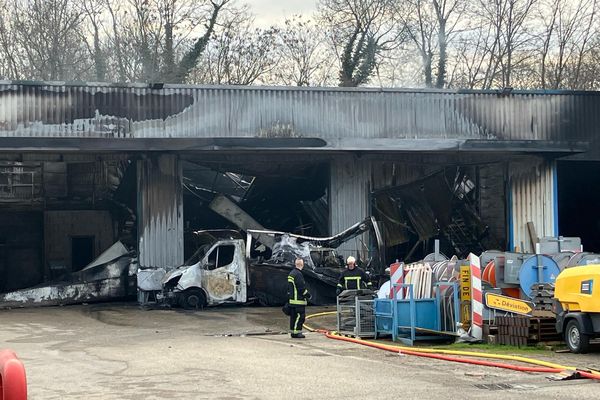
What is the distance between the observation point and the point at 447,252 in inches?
1210

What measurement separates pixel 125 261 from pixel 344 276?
9602 millimetres

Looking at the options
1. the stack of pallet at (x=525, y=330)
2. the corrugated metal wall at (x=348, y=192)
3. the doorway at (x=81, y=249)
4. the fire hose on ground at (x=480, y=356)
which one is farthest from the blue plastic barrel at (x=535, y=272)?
the doorway at (x=81, y=249)

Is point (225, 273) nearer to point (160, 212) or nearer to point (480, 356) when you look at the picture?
point (160, 212)

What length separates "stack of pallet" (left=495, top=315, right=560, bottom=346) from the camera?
14352mm

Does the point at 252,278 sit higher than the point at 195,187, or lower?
lower

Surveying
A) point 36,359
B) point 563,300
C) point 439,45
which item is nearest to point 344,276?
point 563,300

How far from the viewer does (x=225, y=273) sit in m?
24.1

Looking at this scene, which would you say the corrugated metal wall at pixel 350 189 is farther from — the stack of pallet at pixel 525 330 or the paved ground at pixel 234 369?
the stack of pallet at pixel 525 330

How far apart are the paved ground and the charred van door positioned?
15.8 ft

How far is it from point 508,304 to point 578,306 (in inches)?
58.0

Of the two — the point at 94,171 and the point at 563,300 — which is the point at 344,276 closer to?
the point at 563,300

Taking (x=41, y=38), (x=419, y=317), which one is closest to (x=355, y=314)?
(x=419, y=317)

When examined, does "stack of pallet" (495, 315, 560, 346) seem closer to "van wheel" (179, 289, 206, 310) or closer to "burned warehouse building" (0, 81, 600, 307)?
"burned warehouse building" (0, 81, 600, 307)

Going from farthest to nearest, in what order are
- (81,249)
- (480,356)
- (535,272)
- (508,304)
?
1. (81,249)
2. (535,272)
3. (508,304)
4. (480,356)
